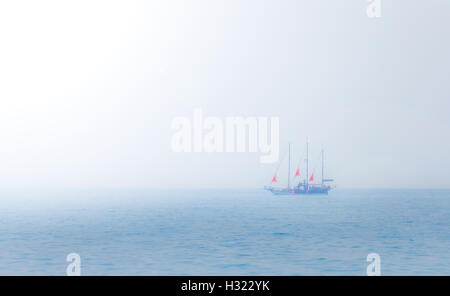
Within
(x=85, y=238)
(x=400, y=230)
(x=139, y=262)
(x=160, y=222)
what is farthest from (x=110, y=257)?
(x=400, y=230)

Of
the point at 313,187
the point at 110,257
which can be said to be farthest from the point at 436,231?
the point at 313,187

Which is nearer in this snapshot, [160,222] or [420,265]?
[420,265]

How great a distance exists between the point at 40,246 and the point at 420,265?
25215mm

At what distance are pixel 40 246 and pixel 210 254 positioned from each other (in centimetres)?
1304

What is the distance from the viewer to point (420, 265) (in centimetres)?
2641

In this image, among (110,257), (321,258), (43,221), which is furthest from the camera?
(43,221)

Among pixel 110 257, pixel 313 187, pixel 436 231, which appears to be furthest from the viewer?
pixel 313 187

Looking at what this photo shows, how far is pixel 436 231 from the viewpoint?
46.3m

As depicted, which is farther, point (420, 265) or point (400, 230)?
point (400, 230)
